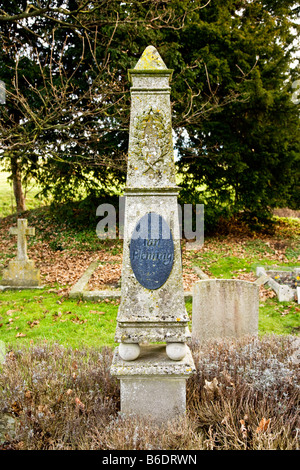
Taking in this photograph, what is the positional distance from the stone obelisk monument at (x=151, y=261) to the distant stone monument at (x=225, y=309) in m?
2.12

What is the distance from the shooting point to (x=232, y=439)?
109 inches

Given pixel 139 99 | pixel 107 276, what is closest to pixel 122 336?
pixel 139 99

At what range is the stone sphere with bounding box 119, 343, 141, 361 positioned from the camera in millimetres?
3129

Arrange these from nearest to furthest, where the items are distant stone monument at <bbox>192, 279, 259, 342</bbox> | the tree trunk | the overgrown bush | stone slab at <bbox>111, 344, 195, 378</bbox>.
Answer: the overgrown bush, stone slab at <bbox>111, 344, 195, 378</bbox>, distant stone monument at <bbox>192, 279, 259, 342</bbox>, the tree trunk

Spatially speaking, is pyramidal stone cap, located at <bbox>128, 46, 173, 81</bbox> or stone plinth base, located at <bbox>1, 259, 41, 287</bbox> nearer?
pyramidal stone cap, located at <bbox>128, 46, 173, 81</bbox>

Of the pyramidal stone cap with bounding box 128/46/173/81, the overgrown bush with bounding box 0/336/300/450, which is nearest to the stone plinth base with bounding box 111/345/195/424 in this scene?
the overgrown bush with bounding box 0/336/300/450

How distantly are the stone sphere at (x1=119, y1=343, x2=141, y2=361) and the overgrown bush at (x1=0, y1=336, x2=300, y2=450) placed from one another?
47cm

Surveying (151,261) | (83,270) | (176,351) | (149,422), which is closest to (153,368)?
(176,351)

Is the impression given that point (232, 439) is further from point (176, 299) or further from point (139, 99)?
point (139, 99)

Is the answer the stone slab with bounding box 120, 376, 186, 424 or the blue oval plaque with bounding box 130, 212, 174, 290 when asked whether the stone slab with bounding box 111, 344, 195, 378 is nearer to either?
the stone slab with bounding box 120, 376, 186, 424

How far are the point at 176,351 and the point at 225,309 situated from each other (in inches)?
91.6

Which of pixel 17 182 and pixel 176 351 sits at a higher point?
pixel 17 182

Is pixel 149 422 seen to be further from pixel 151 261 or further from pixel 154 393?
pixel 151 261

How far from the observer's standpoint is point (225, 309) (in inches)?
207
